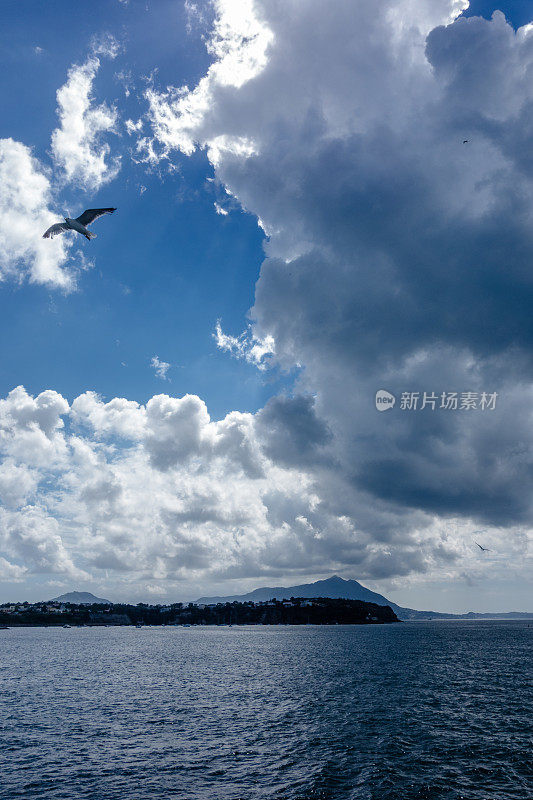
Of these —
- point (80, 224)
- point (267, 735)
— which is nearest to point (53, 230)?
point (80, 224)

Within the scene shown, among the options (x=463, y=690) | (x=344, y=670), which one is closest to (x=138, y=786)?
(x=463, y=690)

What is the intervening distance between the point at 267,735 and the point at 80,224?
56131 mm

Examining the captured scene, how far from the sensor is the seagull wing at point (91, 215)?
115ft

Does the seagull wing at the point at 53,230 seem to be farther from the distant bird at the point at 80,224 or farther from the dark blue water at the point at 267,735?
the dark blue water at the point at 267,735

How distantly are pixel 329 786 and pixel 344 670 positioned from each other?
81655 millimetres

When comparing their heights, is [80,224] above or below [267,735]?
above

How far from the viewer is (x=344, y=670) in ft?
365

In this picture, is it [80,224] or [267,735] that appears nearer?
[80,224]

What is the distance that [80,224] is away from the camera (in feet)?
116

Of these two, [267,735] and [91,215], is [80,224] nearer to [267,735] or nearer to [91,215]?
[91,215]

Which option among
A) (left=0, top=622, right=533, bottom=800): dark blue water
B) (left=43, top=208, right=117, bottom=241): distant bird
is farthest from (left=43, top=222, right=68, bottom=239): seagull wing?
(left=0, top=622, right=533, bottom=800): dark blue water

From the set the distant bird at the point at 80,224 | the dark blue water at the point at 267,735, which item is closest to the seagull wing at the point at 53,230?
the distant bird at the point at 80,224

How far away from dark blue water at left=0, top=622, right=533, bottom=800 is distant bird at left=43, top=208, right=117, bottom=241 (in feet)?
141

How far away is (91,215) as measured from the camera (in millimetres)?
35625
